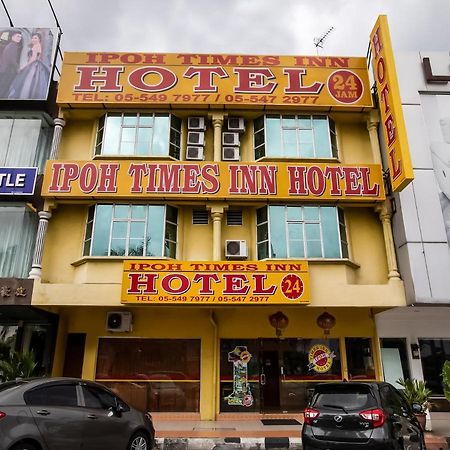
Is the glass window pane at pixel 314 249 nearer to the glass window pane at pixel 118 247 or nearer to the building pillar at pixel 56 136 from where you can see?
the glass window pane at pixel 118 247

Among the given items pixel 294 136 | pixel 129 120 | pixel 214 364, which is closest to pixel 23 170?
pixel 129 120

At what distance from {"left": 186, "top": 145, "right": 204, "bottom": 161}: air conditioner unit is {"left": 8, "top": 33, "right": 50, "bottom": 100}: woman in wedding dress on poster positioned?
5.09 metres

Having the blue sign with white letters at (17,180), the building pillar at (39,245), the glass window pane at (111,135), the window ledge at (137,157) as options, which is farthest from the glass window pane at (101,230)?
the blue sign with white letters at (17,180)

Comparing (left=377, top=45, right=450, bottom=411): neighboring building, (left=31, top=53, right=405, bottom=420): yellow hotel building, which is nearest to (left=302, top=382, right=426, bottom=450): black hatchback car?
(left=31, top=53, right=405, bottom=420): yellow hotel building

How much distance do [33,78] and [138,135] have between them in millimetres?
4050

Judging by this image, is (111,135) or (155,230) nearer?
(155,230)

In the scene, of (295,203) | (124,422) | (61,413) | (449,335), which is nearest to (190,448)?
(124,422)

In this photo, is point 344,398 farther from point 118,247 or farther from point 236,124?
point 236,124

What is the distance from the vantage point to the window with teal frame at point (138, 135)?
13.8m

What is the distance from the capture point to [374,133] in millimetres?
14164

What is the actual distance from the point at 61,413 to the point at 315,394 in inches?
166

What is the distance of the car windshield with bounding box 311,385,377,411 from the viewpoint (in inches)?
261

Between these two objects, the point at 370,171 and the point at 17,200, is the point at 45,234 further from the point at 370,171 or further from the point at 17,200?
the point at 370,171

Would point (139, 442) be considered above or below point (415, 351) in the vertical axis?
below
